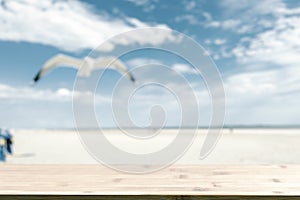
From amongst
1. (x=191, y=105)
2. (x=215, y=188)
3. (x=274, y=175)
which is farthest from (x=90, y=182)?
(x=191, y=105)

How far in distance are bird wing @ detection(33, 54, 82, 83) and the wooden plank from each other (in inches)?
244

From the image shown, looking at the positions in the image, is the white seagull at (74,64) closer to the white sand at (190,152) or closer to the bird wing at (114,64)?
the bird wing at (114,64)

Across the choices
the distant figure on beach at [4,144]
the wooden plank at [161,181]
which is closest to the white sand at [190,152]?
the distant figure on beach at [4,144]

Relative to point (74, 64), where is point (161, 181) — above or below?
below

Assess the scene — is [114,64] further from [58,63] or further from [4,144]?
[4,144]

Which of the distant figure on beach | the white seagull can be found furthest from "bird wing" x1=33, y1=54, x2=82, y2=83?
the distant figure on beach

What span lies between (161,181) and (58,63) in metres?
7.42

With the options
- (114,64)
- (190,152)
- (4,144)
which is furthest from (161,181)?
(190,152)

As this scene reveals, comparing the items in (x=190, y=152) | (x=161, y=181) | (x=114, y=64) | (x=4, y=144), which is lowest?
(x=161, y=181)

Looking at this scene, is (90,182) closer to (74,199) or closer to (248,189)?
(74,199)

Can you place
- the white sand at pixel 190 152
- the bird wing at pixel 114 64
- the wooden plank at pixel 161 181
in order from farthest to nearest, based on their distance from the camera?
the white sand at pixel 190 152
the bird wing at pixel 114 64
the wooden plank at pixel 161 181

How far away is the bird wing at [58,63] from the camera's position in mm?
8625

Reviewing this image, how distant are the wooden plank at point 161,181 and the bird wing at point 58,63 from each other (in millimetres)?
6191

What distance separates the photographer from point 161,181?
2.16m
